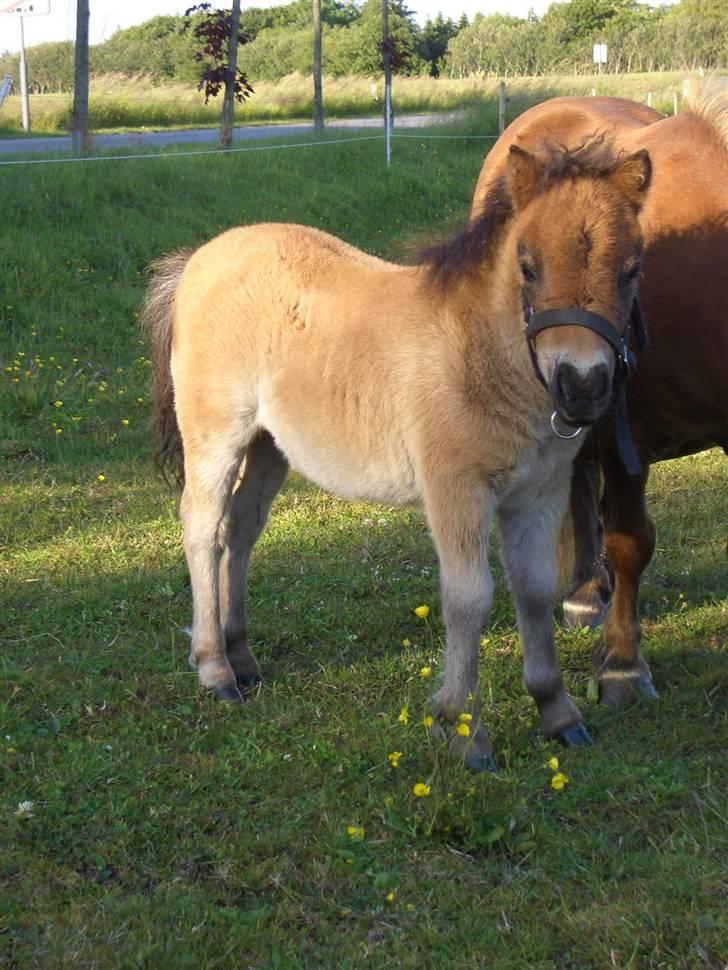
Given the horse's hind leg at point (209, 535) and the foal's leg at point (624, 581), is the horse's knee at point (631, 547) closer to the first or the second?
the foal's leg at point (624, 581)

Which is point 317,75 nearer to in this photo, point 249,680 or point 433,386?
point 249,680

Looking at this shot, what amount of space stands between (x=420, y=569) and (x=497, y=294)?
7.39 feet

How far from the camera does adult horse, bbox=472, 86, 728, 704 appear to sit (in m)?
4.08

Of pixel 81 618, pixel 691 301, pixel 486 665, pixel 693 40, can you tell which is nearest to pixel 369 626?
pixel 486 665

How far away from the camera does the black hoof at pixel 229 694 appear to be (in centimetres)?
435

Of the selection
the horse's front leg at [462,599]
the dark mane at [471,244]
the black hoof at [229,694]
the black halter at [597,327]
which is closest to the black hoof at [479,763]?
the horse's front leg at [462,599]

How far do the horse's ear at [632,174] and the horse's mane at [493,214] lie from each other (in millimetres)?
26

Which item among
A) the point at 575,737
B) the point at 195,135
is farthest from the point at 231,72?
the point at 575,737

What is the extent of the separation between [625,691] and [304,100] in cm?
2933

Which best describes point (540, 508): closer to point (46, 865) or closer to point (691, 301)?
point (691, 301)

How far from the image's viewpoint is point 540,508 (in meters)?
3.85

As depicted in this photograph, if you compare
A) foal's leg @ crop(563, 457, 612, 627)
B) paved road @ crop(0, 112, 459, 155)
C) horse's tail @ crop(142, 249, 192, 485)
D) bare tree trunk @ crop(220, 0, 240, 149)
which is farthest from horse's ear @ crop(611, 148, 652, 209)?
bare tree trunk @ crop(220, 0, 240, 149)

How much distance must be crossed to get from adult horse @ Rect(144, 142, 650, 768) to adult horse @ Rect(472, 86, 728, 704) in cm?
36

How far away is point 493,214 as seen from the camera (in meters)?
3.62
